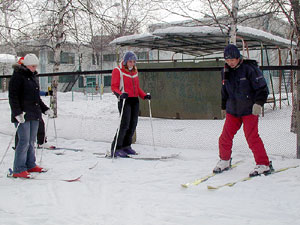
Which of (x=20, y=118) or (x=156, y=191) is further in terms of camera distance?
(x=20, y=118)

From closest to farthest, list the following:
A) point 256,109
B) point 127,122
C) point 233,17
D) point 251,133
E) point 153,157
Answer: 1. point 256,109
2. point 251,133
3. point 153,157
4. point 127,122
5. point 233,17

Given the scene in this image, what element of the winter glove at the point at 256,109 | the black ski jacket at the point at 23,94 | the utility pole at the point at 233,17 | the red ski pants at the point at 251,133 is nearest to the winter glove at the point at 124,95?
the black ski jacket at the point at 23,94

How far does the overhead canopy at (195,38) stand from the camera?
33.4ft

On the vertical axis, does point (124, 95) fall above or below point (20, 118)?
above

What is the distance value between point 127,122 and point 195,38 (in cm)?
645

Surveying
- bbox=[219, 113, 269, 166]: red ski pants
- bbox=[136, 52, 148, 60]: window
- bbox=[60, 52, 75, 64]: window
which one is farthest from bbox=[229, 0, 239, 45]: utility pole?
bbox=[60, 52, 75, 64]: window

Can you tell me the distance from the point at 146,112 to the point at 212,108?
2366mm

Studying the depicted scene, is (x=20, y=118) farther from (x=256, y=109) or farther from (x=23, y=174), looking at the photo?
(x=256, y=109)

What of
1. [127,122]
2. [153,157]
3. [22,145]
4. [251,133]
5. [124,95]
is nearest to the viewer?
[251,133]

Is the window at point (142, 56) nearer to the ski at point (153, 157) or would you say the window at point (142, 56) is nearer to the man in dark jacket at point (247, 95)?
Result: the ski at point (153, 157)

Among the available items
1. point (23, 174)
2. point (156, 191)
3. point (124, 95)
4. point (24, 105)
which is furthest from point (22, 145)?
point (156, 191)

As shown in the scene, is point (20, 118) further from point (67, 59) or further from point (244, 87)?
point (67, 59)

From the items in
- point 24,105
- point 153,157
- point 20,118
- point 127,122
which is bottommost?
point 153,157

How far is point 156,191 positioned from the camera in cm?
388
